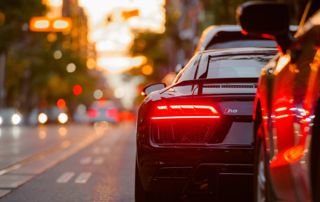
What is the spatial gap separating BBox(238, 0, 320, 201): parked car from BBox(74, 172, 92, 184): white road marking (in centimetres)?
531

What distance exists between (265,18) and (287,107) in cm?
48

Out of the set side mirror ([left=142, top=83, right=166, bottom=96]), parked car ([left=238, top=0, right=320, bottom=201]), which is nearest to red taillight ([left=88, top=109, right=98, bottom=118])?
side mirror ([left=142, top=83, right=166, bottom=96])

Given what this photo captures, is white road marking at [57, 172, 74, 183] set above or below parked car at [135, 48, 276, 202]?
below

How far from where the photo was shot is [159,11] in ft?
215

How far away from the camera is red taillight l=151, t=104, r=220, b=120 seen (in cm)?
650

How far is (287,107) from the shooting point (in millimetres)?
4348

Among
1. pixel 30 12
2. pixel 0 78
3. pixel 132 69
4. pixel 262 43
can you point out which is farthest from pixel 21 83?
pixel 262 43

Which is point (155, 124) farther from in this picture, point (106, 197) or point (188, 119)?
point (106, 197)

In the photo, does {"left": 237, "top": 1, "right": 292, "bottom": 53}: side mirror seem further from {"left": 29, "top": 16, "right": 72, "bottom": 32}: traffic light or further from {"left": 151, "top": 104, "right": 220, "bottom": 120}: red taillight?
{"left": 29, "top": 16, "right": 72, "bottom": 32}: traffic light

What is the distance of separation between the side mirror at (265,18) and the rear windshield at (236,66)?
290 centimetres

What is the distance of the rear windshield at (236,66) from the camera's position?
7504 millimetres

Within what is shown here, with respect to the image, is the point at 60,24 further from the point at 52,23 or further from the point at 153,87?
the point at 153,87

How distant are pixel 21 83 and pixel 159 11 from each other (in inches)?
476

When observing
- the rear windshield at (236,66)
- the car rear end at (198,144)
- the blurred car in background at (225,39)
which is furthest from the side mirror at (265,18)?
the blurred car in background at (225,39)
